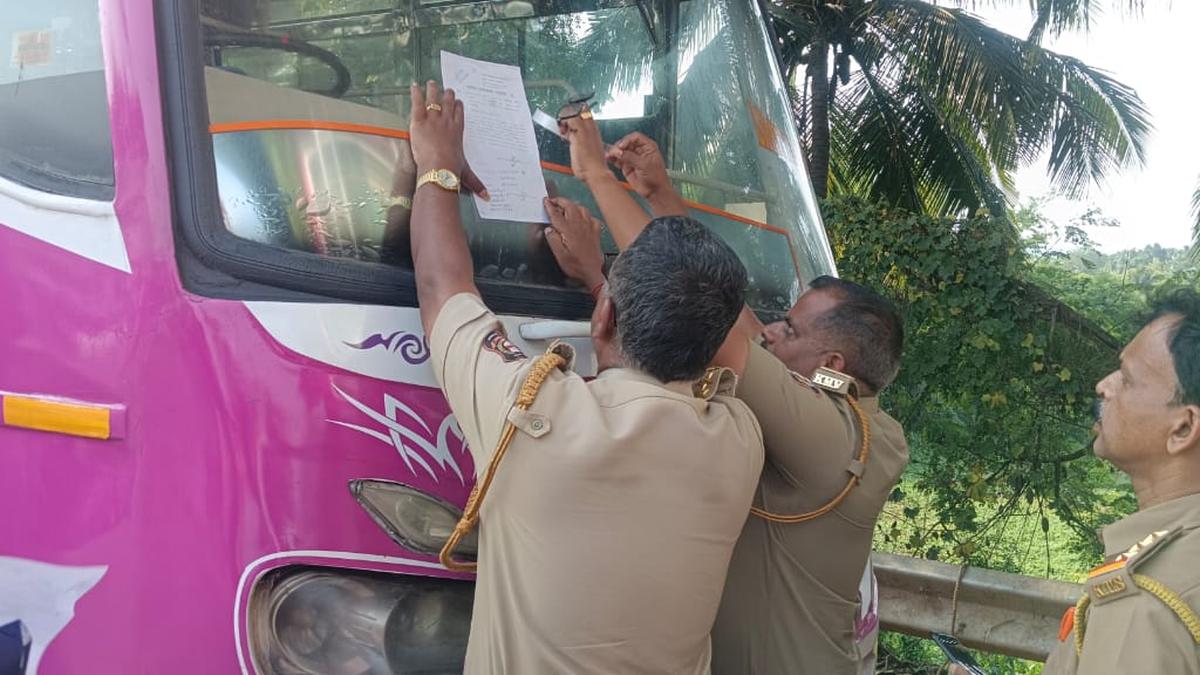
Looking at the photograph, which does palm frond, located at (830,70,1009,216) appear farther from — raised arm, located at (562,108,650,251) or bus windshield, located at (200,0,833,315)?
raised arm, located at (562,108,650,251)

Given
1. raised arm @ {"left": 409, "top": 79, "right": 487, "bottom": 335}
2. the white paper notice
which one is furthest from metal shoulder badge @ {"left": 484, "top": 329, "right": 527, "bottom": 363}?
the white paper notice

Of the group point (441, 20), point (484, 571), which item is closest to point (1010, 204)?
point (441, 20)

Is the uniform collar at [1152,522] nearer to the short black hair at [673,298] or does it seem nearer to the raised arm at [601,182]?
the short black hair at [673,298]

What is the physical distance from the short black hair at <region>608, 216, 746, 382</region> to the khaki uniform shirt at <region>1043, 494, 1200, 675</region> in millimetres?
705

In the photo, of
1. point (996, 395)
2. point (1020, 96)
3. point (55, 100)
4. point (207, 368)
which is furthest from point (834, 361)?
point (1020, 96)

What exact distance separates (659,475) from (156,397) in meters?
0.85

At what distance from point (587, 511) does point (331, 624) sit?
54 cm

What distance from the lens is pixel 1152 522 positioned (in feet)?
5.49

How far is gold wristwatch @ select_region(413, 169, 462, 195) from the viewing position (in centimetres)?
193

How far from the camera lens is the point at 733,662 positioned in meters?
2.17

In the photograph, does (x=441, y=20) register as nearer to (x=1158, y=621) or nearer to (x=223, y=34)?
(x=223, y=34)

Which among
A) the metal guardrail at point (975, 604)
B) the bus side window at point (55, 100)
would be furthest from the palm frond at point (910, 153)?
the bus side window at point (55, 100)

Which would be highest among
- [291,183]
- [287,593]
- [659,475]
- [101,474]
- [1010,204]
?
[291,183]

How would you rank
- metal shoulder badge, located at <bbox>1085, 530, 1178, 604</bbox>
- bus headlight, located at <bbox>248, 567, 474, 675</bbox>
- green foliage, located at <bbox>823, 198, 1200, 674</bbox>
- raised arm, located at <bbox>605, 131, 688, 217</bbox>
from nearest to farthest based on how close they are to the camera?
1. metal shoulder badge, located at <bbox>1085, 530, 1178, 604</bbox>
2. bus headlight, located at <bbox>248, 567, 474, 675</bbox>
3. raised arm, located at <bbox>605, 131, 688, 217</bbox>
4. green foliage, located at <bbox>823, 198, 1200, 674</bbox>
